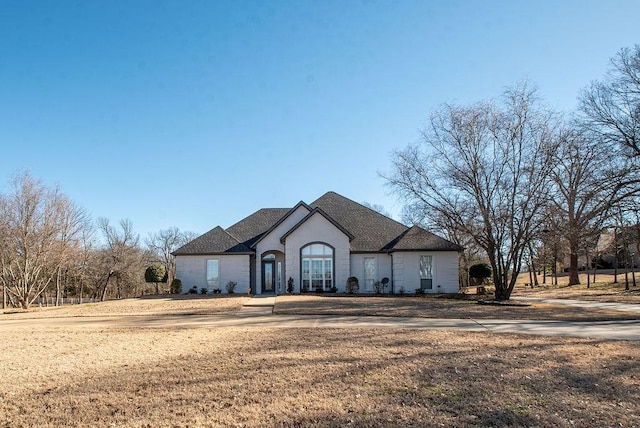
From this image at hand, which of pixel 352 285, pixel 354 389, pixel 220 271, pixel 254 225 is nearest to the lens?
pixel 354 389

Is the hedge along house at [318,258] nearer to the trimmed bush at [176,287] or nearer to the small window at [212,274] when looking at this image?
the small window at [212,274]

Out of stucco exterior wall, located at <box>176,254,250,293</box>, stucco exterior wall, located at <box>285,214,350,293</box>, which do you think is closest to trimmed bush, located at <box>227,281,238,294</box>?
stucco exterior wall, located at <box>176,254,250,293</box>

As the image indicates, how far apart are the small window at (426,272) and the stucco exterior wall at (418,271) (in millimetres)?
209

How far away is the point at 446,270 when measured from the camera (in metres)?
27.8

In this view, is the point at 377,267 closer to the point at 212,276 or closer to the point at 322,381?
the point at 212,276

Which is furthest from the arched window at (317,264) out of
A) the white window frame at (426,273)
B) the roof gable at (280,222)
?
the white window frame at (426,273)

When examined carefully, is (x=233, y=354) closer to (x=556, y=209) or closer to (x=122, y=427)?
(x=122, y=427)

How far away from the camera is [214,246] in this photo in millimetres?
29656

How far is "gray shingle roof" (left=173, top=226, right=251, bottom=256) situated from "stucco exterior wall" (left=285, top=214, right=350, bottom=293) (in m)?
3.29

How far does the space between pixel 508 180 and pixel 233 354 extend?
18519 mm

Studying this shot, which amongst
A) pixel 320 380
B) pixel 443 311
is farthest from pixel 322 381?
pixel 443 311

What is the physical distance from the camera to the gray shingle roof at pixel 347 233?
28016 millimetres

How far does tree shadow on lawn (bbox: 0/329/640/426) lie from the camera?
5621 millimetres

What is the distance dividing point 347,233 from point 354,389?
69.9 ft
